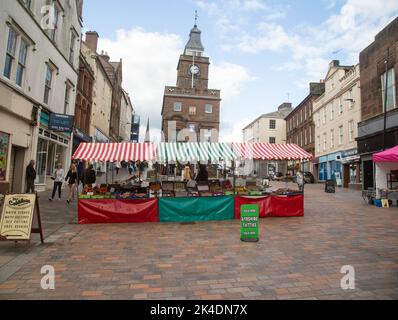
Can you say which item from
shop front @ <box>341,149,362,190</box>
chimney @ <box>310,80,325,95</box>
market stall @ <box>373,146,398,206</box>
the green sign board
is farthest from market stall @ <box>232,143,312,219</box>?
chimney @ <box>310,80,325,95</box>

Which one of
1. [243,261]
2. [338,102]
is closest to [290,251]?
[243,261]

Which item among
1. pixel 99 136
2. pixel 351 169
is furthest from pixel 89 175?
pixel 351 169

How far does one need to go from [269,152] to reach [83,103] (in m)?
18.0

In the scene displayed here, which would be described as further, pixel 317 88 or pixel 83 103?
pixel 317 88

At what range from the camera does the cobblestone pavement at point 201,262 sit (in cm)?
384

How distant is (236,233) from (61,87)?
52.2 ft

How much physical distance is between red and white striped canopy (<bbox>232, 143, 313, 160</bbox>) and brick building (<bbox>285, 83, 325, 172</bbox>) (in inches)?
988

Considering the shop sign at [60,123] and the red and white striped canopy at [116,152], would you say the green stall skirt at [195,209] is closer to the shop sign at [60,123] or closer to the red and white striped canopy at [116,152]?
the red and white striped canopy at [116,152]

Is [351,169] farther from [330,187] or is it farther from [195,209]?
[195,209]

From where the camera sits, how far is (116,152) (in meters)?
10.3

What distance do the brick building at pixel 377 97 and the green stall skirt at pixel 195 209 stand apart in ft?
41.0

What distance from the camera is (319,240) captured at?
6.76m

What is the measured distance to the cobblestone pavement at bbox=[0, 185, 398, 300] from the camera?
3.84 meters

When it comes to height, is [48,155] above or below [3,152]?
above
